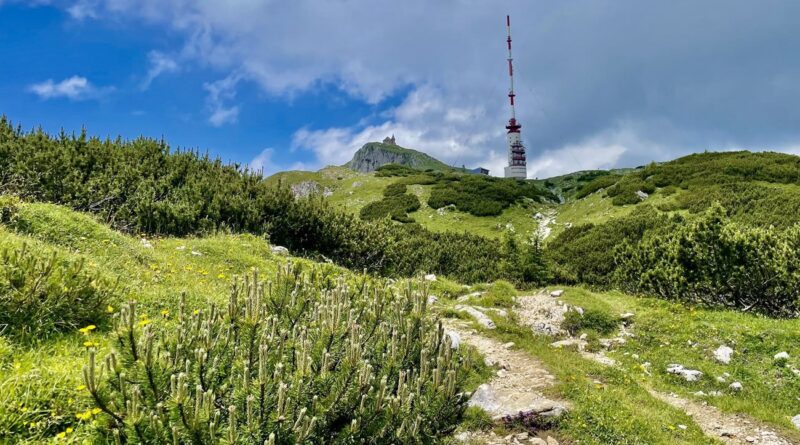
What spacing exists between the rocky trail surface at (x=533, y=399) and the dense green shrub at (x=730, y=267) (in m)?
4.26

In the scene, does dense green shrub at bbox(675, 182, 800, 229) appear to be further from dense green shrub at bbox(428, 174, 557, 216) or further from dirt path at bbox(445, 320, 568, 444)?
dense green shrub at bbox(428, 174, 557, 216)

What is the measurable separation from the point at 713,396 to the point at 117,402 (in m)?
11.2

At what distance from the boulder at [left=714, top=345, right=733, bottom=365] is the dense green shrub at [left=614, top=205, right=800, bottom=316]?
432 cm

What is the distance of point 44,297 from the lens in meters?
5.73

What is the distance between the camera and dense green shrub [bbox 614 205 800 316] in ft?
46.7

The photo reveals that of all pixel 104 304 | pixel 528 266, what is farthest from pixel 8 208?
pixel 528 266

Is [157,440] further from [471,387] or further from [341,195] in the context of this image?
[341,195]

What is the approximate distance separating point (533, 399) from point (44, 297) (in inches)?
306

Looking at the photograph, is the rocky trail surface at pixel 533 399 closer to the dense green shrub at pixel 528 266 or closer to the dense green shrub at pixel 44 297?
the dense green shrub at pixel 44 297

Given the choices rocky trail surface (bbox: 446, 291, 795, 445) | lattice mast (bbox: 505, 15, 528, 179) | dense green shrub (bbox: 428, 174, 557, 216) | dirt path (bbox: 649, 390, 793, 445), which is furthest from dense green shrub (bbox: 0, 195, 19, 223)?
lattice mast (bbox: 505, 15, 528, 179)

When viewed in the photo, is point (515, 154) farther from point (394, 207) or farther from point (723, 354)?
point (723, 354)

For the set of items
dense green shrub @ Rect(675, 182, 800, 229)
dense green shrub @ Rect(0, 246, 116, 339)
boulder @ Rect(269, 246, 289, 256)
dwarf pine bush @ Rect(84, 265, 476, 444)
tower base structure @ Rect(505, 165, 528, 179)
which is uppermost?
tower base structure @ Rect(505, 165, 528, 179)

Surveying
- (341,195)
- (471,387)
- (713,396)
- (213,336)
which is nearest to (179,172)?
(471,387)

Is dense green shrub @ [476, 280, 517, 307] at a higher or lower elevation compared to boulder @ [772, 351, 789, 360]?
higher
